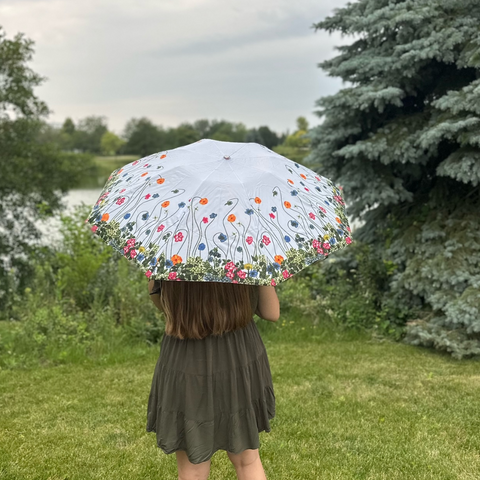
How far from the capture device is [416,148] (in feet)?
19.4

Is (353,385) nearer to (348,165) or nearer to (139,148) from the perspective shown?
(348,165)

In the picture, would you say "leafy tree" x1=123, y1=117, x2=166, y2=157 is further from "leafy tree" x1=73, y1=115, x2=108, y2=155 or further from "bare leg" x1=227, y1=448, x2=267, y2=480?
"bare leg" x1=227, y1=448, x2=267, y2=480

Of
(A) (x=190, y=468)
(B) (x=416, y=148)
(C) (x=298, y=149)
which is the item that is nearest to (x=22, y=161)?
(C) (x=298, y=149)

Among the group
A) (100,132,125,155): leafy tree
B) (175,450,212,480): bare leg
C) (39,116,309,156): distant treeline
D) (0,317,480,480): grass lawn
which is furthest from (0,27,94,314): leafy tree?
(100,132,125,155): leafy tree

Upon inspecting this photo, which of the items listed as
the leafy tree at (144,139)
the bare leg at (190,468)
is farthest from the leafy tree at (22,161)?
the leafy tree at (144,139)

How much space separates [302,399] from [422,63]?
3.92 m

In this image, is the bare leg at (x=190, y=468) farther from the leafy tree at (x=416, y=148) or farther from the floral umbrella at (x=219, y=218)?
the leafy tree at (x=416, y=148)

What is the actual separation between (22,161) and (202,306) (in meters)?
12.1

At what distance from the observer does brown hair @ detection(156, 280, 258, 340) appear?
215 centimetres

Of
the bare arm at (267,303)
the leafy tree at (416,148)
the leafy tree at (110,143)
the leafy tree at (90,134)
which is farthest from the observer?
the leafy tree at (110,143)

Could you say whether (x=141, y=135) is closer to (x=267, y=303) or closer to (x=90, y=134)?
(x=90, y=134)

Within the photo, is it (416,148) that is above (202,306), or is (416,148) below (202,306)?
above

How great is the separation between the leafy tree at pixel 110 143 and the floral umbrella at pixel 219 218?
73.1 meters

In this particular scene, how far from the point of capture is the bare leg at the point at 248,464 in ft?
7.73
